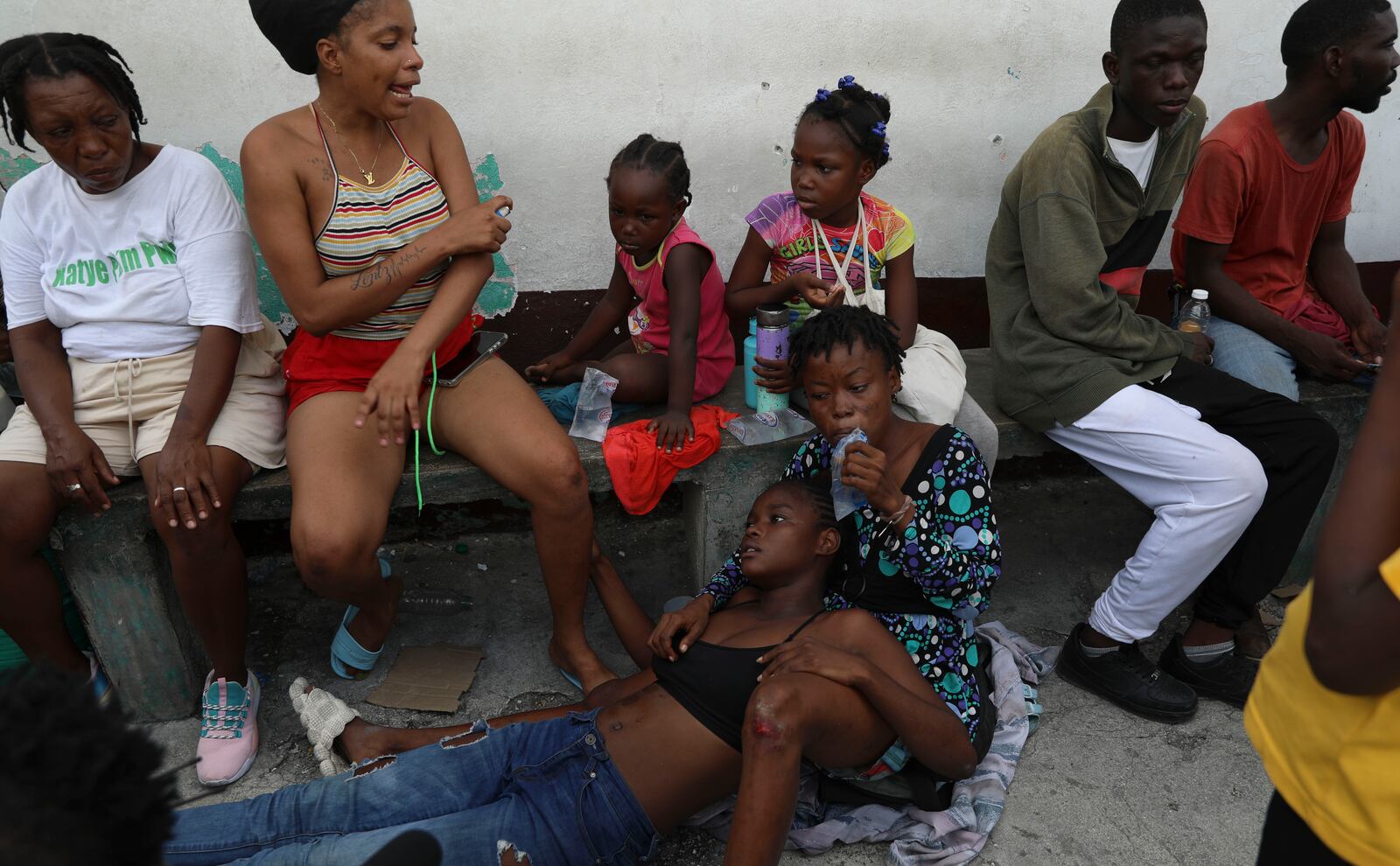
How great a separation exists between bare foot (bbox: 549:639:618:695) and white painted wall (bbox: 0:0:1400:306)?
1338 mm

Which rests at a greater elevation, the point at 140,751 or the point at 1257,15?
the point at 1257,15

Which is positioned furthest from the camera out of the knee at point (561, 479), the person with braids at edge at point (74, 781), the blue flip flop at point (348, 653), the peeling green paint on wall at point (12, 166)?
the peeling green paint on wall at point (12, 166)

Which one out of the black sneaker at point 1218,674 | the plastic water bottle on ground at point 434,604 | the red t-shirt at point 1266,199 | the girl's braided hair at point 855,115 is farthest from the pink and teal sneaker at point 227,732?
the red t-shirt at point 1266,199

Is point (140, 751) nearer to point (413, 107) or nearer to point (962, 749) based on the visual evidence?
point (962, 749)

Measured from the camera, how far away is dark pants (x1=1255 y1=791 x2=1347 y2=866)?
1.17 m

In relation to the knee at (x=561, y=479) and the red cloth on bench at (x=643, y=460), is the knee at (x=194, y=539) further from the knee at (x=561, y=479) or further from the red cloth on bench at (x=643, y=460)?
the red cloth on bench at (x=643, y=460)

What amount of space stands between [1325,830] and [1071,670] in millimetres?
1770

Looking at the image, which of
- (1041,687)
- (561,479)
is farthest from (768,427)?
(1041,687)

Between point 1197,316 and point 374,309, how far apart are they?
8.48 feet

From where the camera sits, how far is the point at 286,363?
2836 mm

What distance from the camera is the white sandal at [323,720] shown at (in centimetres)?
248

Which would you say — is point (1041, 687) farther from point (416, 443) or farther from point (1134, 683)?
point (416, 443)

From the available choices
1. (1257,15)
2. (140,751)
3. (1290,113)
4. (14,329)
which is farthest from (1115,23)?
(14,329)

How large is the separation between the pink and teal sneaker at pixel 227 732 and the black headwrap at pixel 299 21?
1.64 metres
